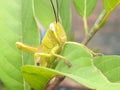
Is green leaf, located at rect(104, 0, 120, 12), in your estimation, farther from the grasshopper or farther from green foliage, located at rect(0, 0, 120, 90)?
the grasshopper

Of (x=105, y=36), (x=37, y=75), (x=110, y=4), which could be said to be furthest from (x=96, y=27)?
(x=105, y=36)

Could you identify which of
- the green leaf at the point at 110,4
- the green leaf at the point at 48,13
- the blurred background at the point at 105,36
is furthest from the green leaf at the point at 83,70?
the blurred background at the point at 105,36

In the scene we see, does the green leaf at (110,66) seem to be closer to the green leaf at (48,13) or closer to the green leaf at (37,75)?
the green leaf at (37,75)

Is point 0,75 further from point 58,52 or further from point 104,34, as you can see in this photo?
point 104,34

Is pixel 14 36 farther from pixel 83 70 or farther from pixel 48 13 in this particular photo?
pixel 83 70

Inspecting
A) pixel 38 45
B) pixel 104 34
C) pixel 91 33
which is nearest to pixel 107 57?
pixel 91 33

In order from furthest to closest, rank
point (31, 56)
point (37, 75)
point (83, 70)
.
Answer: point (31, 56)
point (37, 75)
point (83, 70)

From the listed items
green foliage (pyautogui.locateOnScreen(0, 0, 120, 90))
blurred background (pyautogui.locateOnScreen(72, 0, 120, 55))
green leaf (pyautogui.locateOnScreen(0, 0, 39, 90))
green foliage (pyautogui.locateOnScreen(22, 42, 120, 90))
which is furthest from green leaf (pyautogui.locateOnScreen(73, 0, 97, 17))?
blurred background (pyautogui.locateOnScreen(72, 0, 120, 55))
